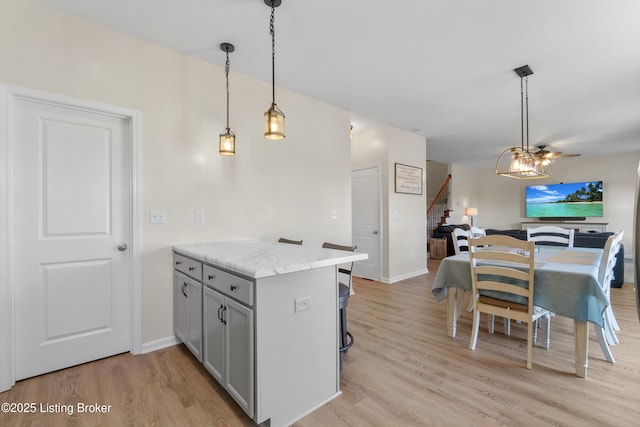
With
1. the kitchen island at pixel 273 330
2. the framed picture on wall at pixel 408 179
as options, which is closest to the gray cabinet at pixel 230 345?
the kitchen island at pixel 273 330

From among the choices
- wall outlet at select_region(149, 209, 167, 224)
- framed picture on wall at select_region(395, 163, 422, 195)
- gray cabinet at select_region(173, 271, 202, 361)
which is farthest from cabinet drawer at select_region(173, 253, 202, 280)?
framed picture on wall at select_region(395, 163, 422, 195)

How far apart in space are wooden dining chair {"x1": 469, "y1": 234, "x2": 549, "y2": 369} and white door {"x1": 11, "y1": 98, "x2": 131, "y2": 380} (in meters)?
2.89

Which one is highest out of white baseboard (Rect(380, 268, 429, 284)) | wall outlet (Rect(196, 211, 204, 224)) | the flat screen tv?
the flat screen tv

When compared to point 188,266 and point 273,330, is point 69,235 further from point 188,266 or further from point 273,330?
point 273,330

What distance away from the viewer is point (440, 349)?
2471 millimetres

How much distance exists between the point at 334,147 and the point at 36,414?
3.52 m

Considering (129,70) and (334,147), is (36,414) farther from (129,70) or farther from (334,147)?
(334,147)

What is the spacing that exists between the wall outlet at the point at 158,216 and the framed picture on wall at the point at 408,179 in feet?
11.9

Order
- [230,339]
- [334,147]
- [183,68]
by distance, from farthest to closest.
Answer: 1. [334,147]
2. [183,68]
3. [230,339]

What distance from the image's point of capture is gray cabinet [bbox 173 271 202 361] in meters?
2.07

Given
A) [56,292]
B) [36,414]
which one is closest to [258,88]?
[56,292]

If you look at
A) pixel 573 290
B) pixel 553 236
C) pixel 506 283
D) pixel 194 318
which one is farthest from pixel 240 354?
pixel 553 236

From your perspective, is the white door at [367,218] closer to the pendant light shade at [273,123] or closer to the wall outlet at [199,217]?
the wall outlet at [199,217]

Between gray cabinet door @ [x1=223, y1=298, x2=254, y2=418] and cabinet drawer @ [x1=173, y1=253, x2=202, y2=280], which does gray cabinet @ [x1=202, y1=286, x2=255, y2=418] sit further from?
cabinet drawer @ [x1=173, y1=253, x2=202, y2=280]
